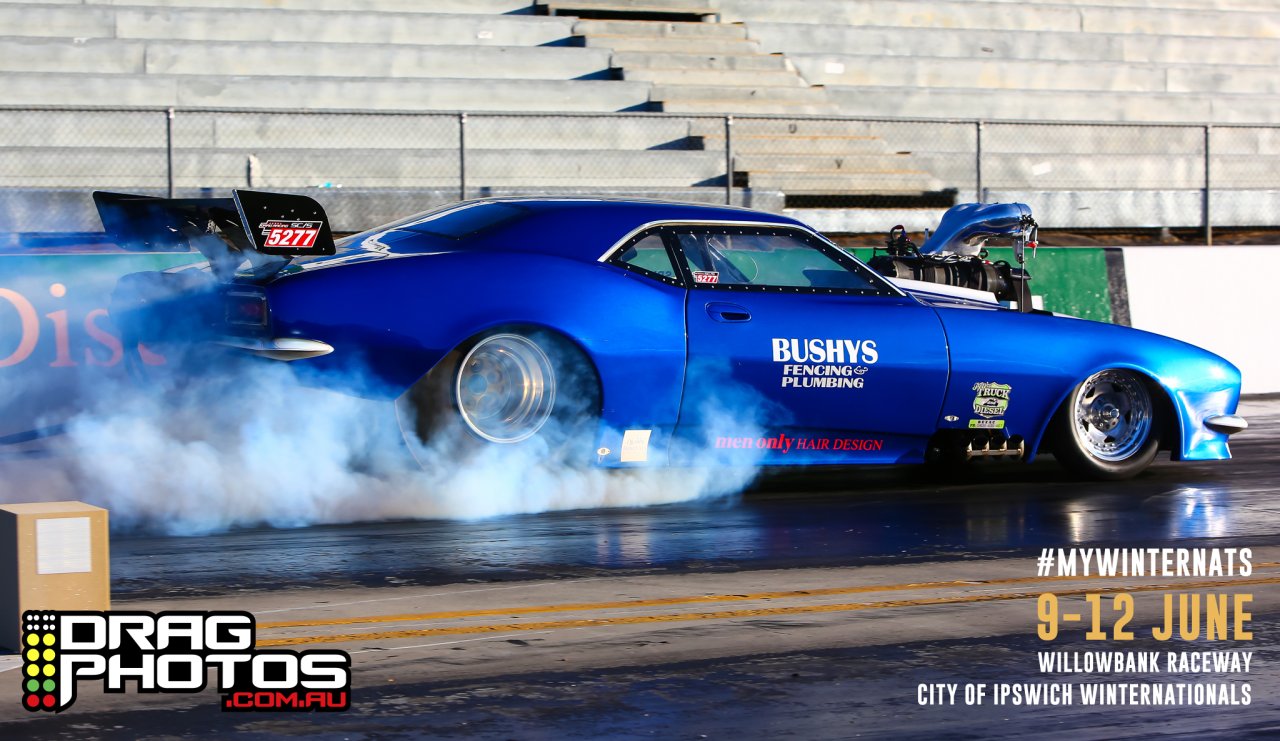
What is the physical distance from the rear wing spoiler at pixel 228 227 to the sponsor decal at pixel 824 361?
2137mm

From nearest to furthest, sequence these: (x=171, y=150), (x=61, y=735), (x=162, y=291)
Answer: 1. (x=61, y=735)
2. (x=162, y=291)
3. (x=171, y=150)

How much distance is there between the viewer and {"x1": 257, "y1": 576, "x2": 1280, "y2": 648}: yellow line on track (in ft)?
16.6

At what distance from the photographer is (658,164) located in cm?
1644

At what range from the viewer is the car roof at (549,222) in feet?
25.1

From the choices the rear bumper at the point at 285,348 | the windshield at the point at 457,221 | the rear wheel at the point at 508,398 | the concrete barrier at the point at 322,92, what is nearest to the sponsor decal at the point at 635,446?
the rear wheel at the point at 508,398

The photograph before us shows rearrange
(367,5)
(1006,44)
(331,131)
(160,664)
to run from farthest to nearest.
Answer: (1006,44) < (367,5) < (331,131) < (160,664)

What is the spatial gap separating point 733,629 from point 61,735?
208cm

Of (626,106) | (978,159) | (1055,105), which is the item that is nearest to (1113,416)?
(978,159)

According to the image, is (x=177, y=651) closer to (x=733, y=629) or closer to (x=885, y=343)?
(x=733, y=629)

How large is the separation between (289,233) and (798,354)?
2.40m

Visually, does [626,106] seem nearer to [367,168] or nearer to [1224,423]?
[367,168]

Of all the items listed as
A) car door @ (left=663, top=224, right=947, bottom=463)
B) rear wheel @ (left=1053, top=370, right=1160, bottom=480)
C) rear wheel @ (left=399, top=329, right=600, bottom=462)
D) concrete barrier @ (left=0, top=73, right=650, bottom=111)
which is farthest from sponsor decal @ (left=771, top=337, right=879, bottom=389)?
concrete barrier @ (left=0, top=73, right=650, bottom=111)

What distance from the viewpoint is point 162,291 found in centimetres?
719

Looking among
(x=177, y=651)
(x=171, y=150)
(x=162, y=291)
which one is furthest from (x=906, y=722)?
(x=171, y=150)
